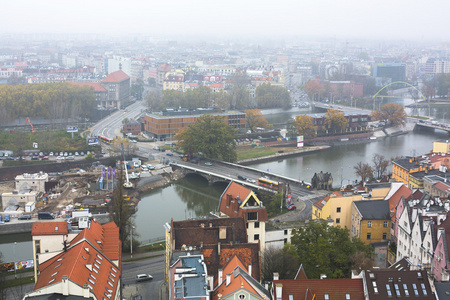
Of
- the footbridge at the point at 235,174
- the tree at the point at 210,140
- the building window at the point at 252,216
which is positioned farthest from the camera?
the tree at the point at 210,140

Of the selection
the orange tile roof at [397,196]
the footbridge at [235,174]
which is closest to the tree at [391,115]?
the footbridge at [235,174]

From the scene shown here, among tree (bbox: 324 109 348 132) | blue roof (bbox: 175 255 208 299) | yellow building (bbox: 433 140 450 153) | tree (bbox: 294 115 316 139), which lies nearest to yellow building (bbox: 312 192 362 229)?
blue roof (bbox: 175 255 208 299)

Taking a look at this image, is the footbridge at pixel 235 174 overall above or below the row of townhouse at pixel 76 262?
below

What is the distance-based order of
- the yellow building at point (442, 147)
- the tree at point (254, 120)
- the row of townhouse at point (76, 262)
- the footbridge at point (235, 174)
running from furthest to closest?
the tree at point (254, 120) < the yellow building at point (442, 147) < the footbridge at point (235, 174) < the row of townhouse at point (76, 262)

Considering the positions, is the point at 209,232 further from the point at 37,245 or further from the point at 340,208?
the point at 340,208

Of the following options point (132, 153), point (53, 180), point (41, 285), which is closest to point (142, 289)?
point (41, 285)

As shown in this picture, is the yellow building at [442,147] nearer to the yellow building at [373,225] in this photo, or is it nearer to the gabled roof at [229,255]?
the yellow building at [373,225]

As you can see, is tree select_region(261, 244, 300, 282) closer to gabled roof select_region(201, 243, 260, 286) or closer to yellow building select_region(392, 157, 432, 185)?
gabled roof select_region(201, 243, 260, 286)

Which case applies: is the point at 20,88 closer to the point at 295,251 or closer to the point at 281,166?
the point at 281,166

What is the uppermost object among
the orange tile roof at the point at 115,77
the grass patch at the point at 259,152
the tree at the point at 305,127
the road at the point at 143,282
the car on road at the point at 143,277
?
the orange tile roof at the point at 115,77
